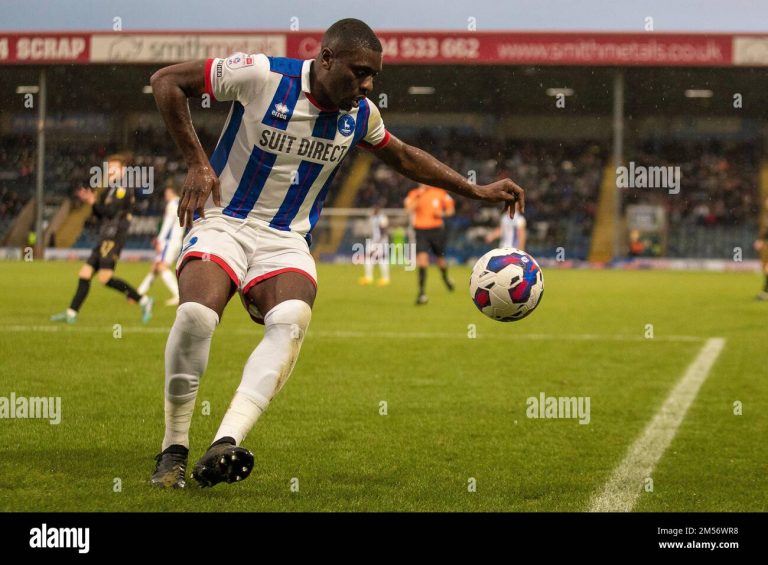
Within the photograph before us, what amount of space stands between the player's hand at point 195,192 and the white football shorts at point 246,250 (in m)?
0.22

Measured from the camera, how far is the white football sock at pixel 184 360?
4059 millimetres

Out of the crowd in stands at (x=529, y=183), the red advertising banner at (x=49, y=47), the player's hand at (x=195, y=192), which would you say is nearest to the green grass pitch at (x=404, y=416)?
the player's hand at (x=195, y=192)

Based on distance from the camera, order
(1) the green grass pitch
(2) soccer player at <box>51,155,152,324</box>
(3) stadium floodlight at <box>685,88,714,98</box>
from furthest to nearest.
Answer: (3) stadium floodlight at <box>685,88,714,98</box>
(2) soccer player at <box>51,155,152,324</box>
(1) the green grass pitch

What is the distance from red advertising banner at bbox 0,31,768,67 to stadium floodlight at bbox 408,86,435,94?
16.4 feet

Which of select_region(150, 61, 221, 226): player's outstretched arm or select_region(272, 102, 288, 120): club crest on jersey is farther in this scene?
select_region(272, 102, 288, 120): club crest on jersey

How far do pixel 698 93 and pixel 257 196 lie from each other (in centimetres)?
3549

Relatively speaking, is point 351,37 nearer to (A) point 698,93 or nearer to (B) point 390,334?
(B) point 390,334

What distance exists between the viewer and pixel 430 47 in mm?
32344

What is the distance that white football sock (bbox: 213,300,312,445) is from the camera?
401 centimetres

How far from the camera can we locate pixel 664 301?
58.2 feet

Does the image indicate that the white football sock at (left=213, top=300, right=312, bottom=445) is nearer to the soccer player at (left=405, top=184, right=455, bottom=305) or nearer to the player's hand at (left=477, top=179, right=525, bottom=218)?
the player's hand at (left=477, top=179, right=525, bottom=218)

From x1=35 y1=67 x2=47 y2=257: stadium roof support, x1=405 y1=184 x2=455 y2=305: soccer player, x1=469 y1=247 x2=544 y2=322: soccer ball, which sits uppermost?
x1=35 y1=67 x2=47 y2=257: stadium roof support

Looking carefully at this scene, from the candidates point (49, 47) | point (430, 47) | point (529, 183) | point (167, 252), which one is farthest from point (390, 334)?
point (529, 183)

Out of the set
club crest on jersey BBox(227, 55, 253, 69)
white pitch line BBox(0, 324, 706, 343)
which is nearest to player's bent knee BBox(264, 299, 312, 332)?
club crest on jersey BBox(227, 55, 253, 69)
